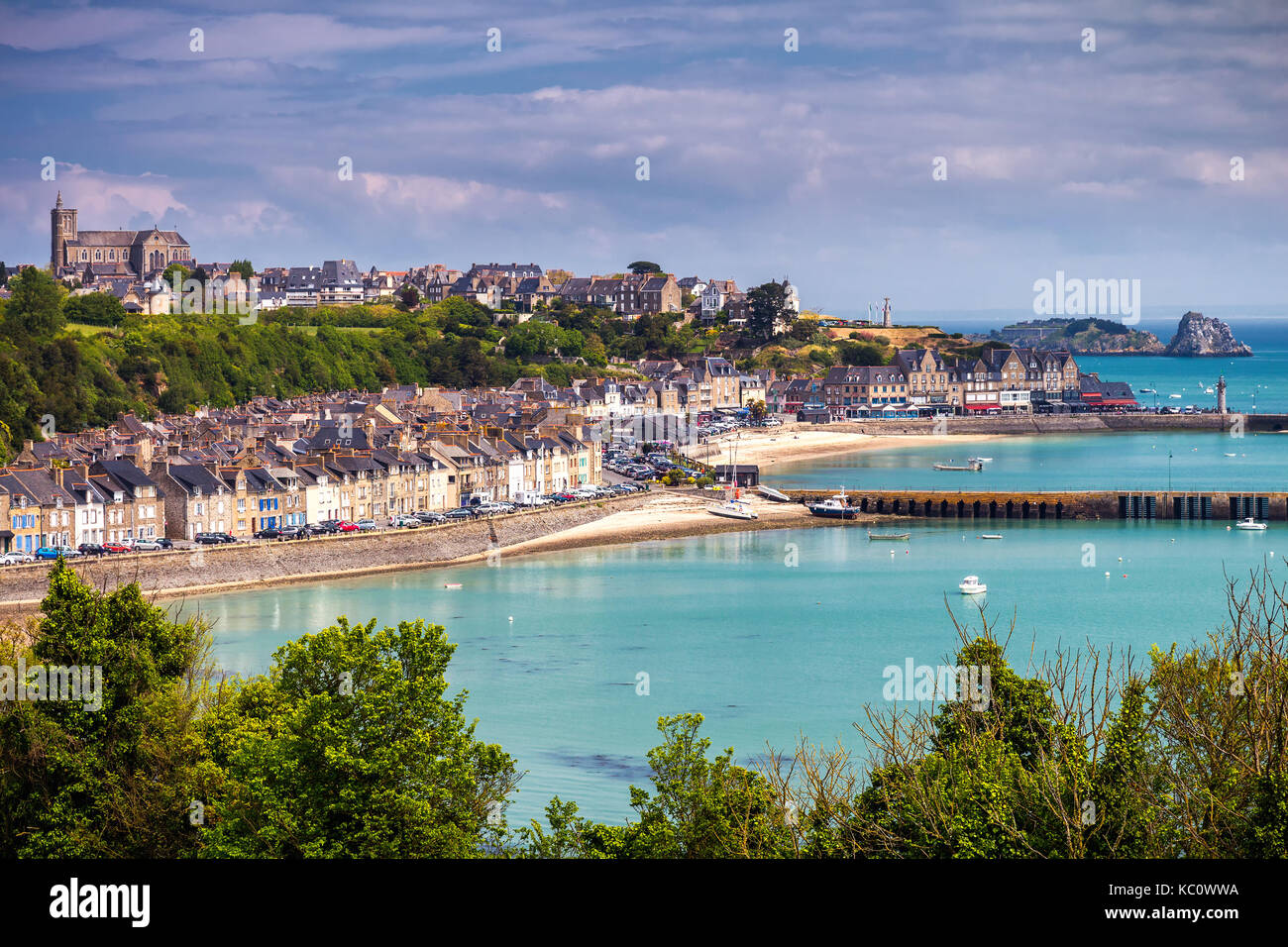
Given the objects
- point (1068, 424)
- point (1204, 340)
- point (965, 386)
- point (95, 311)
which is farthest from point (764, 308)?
point (1204, 340)

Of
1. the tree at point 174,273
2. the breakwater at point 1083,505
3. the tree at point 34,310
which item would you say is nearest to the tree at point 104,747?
the breakwater at point 1083,505

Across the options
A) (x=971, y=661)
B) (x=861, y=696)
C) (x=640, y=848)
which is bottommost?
(x=861, y=696)

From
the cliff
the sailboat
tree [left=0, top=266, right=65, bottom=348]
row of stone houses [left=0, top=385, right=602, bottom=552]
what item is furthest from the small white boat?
the cliff

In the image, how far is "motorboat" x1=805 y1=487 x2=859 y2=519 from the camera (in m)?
44.5

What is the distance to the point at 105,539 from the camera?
105 feet

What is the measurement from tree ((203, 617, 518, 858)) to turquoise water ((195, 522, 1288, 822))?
16.8ft

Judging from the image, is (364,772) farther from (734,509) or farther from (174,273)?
(174,273)

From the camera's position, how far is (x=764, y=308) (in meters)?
98.5

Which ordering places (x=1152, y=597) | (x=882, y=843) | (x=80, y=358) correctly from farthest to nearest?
1. (x=80, y=358)
2. (x=1152, y=597)
3. (x=882, y=843)

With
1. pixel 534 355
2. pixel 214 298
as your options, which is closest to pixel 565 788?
pixel 534 355

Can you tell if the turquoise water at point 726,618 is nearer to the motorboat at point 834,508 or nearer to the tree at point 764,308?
the motorboat at point 834,508
